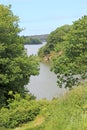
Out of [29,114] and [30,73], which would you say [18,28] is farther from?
[29,114]

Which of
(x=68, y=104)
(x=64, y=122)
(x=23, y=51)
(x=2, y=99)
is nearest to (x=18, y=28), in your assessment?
(x=23, y=51)

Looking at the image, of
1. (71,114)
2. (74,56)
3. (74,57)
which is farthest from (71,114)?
(74,56)

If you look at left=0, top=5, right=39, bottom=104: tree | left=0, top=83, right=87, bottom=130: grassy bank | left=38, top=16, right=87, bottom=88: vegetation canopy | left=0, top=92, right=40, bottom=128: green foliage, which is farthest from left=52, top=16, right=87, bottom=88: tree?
left=0, top=83, right=87, bottom=130: grassy bank

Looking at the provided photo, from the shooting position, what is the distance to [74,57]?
26016 mm

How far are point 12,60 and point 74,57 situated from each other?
553 cm

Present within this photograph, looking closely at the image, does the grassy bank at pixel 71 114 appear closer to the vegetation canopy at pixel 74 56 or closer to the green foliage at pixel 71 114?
the green foliage at pixel 71 114

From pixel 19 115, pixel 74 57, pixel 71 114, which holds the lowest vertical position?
pixel 19 115

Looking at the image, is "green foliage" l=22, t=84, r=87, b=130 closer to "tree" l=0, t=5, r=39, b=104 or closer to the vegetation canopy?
"tree" l=0, t=5, r=39, b=104

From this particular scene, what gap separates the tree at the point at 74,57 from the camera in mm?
25156

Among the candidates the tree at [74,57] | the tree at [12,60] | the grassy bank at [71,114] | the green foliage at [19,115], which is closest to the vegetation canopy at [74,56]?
the tree at [74,57]

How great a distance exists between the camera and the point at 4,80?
21125 millimetres

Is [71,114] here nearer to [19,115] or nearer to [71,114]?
[71,114]

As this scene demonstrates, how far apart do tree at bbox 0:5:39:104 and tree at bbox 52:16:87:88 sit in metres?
2.28

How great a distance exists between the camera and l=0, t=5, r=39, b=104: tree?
21922 millimetres
